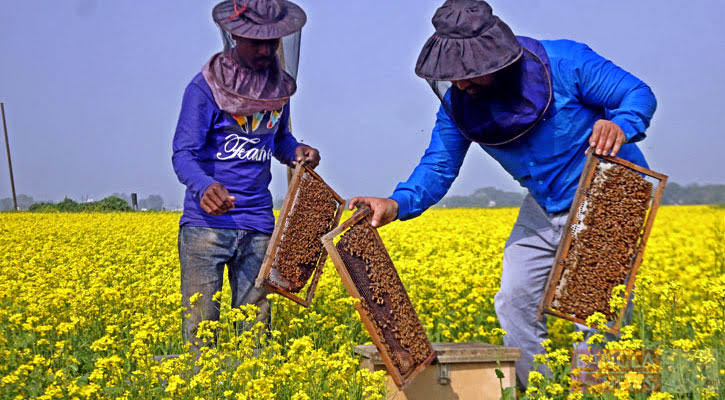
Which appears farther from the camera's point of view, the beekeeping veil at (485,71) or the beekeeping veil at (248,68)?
the beekeeping veil at (248,68)

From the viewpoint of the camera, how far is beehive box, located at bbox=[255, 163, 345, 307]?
13.8 feet

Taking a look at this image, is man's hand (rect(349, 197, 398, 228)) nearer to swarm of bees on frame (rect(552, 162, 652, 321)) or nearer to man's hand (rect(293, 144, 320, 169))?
man's hand (rect(293, 144, 320, 169))

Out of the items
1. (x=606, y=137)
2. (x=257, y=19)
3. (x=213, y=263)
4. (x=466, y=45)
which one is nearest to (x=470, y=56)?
(x=466, y=45)

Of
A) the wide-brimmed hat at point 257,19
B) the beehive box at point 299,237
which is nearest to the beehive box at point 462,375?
the beehive box at point 299,237

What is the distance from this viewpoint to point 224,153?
4.53 m

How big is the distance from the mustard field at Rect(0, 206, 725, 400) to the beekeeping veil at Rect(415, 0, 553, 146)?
1.13 m

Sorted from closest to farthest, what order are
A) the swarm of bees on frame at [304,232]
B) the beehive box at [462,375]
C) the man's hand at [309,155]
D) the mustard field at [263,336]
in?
1. the mustard field at [263,336]
2. the beehive box at [462,375]
3. the swarm of bees on frame at [304,232]
4. the man's hand at [309,155]

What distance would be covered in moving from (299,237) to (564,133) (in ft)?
5.63

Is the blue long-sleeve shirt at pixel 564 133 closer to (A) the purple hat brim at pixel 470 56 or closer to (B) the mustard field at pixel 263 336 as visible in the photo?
(A) the purple hat brim at pixel 470 56

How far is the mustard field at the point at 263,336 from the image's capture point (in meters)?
3.45

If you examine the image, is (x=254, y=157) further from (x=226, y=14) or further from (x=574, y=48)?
(x=574, y=48)

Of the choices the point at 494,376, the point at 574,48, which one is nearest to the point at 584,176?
the point at 574,48

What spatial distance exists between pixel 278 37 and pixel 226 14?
1.54 ft

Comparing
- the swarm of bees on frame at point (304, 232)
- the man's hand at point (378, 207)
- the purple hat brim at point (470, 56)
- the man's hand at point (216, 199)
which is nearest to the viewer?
the purple hat brim at point (470, 56)
